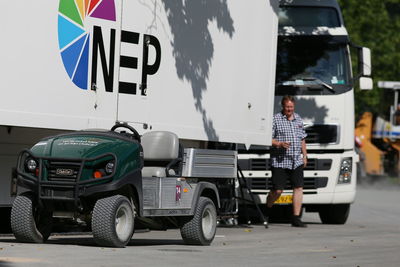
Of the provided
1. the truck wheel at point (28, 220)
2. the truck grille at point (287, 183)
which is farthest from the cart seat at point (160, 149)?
the truck grille at point (287, 183)

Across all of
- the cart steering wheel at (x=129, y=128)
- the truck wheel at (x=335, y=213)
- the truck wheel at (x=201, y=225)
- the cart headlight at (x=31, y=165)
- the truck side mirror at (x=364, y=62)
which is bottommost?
the truck wheel at (x=335, y=213)

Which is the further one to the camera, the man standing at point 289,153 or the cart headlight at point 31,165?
the man standing at point 289,153

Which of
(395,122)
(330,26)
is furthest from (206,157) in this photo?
(395,122)

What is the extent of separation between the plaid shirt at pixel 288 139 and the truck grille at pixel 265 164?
541 millimetres

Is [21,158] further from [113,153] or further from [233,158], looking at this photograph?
[233,158]

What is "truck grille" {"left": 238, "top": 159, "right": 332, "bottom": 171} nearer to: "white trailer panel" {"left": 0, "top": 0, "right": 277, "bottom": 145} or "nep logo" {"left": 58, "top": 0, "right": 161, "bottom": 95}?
"white trailer panel" {"left": 0, "top": 0, "right": 277, "bottom": 145}

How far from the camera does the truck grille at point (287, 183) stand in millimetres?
19547

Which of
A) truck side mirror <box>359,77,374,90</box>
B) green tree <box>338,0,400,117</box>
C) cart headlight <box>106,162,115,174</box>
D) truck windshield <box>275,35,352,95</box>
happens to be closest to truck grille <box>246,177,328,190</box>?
truck windshield <box>275,35,352,95</box>

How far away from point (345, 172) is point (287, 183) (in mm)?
993

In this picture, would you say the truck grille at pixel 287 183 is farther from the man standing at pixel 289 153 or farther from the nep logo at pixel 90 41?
the nep logo at pixel 90 41

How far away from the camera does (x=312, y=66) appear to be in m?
20.0

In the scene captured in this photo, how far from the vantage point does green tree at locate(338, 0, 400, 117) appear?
43031mm

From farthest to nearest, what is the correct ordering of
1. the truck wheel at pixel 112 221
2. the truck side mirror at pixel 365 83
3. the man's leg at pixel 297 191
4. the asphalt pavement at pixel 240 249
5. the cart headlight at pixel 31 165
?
1. the truck side mirror at pixel 365 83
2. the man's leg at pixel 297 191
3. the cart headlight at pixel 31 165
4. the truck wheel at pixel 112 221
5. the asphalt pavement at pixel 240 249

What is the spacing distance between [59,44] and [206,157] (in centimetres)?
223
